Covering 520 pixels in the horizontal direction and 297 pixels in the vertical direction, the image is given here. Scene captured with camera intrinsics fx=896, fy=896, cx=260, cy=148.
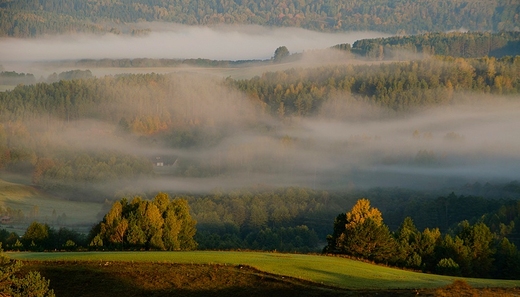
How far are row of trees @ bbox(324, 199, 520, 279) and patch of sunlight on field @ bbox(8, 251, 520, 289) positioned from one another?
13.0 meters

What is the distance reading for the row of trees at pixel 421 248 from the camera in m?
82.9

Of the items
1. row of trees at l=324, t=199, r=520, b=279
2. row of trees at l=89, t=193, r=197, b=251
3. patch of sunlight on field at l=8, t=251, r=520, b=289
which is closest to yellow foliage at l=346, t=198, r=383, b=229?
row of trees at l=324, t=199, r=520, b=279

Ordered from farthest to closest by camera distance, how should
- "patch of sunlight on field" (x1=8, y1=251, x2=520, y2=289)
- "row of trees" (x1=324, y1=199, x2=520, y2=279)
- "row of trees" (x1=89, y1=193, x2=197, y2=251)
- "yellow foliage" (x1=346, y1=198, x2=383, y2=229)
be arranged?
"yellow foliage" (x1=346, y1=198, x2=383, y2=229), "row of trees" (x1=89, y1=193, x2=197, y2=251), "row of trees" (x1=324, y1=199, x2=520, y2=279), "patch of sunlight on field" (x1=8, y1=251, x2=520, y2=289)

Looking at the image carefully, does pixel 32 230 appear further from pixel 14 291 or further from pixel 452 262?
pixel 14 291

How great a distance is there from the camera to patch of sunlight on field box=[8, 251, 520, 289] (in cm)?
5552

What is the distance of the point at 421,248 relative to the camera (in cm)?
9656

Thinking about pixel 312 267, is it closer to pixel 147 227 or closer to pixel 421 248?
pixel 147 227

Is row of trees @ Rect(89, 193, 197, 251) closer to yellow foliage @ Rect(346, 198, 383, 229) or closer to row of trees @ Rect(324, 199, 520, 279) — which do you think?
row of trees @ Rect(324, 199, 520, 279)

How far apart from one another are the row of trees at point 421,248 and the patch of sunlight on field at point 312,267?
512 inches

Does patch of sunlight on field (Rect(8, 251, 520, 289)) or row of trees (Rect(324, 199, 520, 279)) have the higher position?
row of trees (Rect(324, 199, 520, 279))

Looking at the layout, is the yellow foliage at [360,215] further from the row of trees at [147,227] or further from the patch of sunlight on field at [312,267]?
the patch of sunlight on field at [312,267]

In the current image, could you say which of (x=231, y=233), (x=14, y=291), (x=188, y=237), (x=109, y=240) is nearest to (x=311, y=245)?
(x=231, y=233)

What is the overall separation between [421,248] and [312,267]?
3834 centimetres

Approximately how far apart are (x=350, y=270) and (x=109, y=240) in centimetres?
3567
